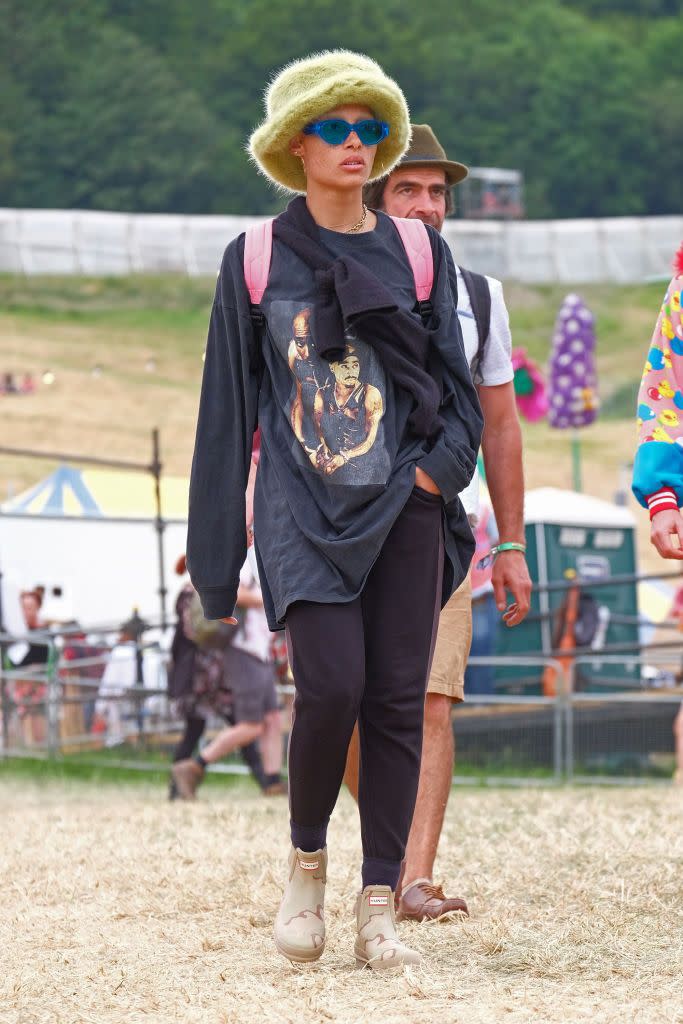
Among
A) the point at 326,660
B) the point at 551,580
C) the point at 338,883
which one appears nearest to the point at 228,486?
the point at 326,660

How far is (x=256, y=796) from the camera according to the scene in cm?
1050

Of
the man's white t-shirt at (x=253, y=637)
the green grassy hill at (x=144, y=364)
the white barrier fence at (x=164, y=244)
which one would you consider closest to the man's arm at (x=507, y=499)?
the man's white t-shirt at (x=253, y=637)

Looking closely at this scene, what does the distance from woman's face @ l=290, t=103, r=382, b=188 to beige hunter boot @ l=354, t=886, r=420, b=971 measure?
144 centimetres

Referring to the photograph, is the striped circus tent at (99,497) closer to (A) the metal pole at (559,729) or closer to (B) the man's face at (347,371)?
(A) the metal pole at (559,729)

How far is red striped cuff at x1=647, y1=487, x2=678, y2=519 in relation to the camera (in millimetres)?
4246

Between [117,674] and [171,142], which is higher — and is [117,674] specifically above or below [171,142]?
below

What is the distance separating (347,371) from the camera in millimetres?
3682

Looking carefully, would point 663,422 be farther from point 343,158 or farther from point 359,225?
point 343,158

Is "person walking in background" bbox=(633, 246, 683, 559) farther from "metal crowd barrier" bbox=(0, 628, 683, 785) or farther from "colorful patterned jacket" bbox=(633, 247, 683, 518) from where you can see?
"metal crowd barrier" bbox=(0, 628, 683, 785)

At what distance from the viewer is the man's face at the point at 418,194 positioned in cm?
507

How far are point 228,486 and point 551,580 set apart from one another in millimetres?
13657

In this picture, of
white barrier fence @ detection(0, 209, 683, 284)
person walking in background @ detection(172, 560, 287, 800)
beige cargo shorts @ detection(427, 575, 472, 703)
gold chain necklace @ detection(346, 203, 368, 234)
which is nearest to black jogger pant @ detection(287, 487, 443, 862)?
gold chain necklace @ detection(346, 203, 368, 234)

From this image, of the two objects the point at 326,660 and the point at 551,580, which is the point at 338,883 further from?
the point at 551,580

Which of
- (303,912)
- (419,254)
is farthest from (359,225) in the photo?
(303,912)
